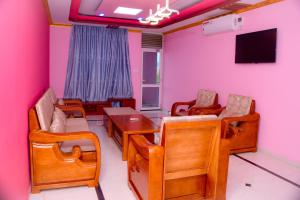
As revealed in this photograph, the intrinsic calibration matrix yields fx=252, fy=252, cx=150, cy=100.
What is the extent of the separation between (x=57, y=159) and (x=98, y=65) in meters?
4.57

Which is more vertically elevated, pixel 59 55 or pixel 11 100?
pixel 59 55

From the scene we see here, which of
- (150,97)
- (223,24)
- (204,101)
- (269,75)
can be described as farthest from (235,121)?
(150,97)

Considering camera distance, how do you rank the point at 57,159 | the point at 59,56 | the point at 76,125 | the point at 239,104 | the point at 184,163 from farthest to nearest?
the point at 59,56
the point at 239,104
the point at 76,125
the point at 57,159
the point at 184,163

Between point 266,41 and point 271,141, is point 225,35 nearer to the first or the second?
point 266,41

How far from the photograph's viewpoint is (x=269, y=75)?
401cm

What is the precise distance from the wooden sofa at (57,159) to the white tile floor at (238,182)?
106 mm

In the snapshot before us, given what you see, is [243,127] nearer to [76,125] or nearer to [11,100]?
[76,125]

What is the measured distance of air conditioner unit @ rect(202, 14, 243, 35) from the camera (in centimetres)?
448

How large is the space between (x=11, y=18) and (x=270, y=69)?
363 centimetres

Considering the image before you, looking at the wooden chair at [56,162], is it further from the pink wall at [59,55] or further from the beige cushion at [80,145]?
the pink wall at [59,55]

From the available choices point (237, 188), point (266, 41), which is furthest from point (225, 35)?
point (237, 188)

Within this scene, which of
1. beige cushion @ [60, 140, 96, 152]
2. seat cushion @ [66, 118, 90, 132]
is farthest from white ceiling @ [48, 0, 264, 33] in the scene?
beige cushion @ [60, 140, 96, 152]

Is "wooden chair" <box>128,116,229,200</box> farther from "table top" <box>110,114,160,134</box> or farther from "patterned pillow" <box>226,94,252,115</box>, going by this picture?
"patterned pillow" <box>226,94,252,115</box>

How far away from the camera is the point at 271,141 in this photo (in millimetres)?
3998
